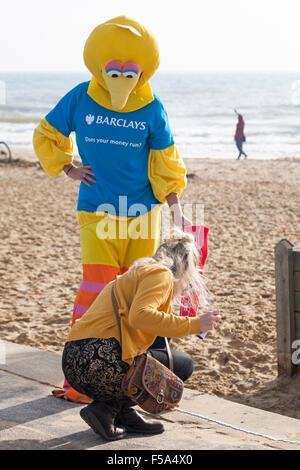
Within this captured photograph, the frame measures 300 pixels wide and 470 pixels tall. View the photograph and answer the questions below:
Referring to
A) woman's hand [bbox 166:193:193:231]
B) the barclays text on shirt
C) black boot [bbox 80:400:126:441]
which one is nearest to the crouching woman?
black boot [bbox 80:400:126:441]

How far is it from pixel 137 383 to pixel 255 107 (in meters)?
45.1

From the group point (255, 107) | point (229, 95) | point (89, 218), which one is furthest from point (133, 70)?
point (229, 95)

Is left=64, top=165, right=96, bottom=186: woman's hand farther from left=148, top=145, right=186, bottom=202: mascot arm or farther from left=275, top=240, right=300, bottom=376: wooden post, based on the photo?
left=275, top=240, right=300, bottom=376: wooden post

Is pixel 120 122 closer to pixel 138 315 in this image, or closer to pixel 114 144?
pixel 114 144

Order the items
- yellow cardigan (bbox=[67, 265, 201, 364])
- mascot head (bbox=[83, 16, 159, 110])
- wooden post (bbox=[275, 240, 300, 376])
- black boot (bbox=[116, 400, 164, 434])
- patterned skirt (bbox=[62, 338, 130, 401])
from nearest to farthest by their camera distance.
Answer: yellow cardigan (bbox=[67, 265, 201, 364]), patterned skirt (bbox=[62, 338, 130, 401]), black boot (bbox=[116, 400, 164, 434]), mascot head (bbox=[83, 16, 159, 110]), wooden post (bbox=[275, 240, 300, 376])

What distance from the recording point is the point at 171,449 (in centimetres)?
282

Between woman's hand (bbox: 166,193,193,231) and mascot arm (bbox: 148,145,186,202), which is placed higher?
mascot arm (bbox: 148,145,186,202)

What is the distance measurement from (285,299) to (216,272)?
2.73m

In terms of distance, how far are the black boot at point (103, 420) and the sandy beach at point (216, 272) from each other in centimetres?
125

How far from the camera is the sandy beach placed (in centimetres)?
439

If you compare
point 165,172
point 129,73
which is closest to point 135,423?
point 165,172

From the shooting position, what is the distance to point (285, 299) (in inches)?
161

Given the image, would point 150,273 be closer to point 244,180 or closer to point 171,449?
point 171,449

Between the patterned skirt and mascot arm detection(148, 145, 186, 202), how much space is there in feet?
3.25
